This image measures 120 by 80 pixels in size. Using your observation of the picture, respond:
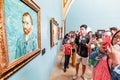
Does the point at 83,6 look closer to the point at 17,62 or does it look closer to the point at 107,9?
the point at 107,9

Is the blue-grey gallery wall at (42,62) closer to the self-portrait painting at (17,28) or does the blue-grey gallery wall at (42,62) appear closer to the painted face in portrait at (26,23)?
the self-portrait painting at (17,28)

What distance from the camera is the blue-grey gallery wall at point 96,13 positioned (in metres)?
9.98

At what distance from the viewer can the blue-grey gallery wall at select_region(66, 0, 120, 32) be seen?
9984 millimetres

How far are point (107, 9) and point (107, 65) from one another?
31.5 ft

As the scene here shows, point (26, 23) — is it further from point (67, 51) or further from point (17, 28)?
point (67, 51)

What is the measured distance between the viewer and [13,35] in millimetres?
1191

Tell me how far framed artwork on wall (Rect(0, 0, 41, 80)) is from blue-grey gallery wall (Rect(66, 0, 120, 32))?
877 cm

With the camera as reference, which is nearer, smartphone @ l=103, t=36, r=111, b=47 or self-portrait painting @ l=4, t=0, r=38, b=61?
self-portrait painting @ l=4, t=0, r=38, b=61

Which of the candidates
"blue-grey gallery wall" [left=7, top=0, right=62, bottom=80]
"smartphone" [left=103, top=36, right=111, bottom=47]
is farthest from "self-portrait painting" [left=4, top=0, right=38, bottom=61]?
"smartphone" [left=103, top=36, right=111, bottom=47]

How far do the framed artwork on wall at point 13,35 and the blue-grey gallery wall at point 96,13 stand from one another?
345 inches

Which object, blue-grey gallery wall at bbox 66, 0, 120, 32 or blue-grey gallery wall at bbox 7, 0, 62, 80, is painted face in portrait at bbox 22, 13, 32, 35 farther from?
blue-grey gallery wall at bbox 66, 0, 120, 32

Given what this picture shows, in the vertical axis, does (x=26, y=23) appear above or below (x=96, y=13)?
below

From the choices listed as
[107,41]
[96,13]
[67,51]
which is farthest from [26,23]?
[96,13]

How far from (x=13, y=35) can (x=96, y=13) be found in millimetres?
9454
